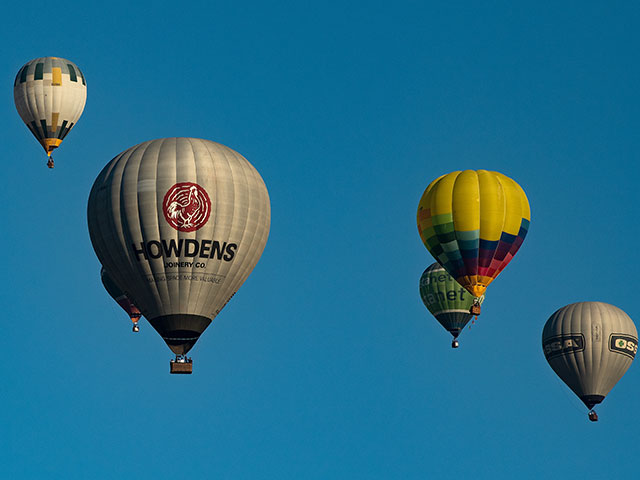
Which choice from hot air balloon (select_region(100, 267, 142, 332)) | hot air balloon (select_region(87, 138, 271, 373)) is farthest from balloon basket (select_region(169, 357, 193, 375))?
hot air balloon (select_region(100, 267, 142, 332))

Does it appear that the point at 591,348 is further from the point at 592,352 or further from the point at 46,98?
the point at 46,98

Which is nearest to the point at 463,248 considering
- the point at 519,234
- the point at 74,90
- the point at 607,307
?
the point at 519,234

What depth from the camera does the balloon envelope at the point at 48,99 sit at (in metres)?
77.4

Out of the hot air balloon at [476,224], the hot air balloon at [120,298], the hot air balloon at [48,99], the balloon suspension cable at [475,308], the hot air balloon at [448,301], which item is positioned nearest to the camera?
the hot air balloon at [476,224]

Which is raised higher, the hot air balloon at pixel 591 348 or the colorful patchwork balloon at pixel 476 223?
the colorful patchwork balloon at pixel 476 223

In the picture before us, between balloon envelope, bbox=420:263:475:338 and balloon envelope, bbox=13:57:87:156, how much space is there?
18819 millimetres

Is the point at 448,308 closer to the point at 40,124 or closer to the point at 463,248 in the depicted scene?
the point at 463,248

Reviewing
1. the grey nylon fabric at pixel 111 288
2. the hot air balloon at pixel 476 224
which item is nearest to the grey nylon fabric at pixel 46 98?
the grey nylon fabric at pixel 111 288

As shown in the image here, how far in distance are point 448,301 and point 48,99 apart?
69.5ft

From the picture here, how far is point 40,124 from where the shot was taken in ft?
255

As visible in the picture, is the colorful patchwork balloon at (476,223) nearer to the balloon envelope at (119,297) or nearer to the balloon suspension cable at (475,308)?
the balloon suspension cable at (475,308)

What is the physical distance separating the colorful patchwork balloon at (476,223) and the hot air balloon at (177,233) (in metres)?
9.30

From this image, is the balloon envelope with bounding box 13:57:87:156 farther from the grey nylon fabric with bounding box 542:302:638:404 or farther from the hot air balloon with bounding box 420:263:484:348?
the grey nylon fabric with bounding box 542:302:638:404

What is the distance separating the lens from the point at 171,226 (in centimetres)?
5778
